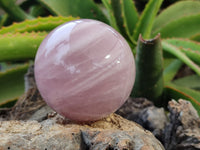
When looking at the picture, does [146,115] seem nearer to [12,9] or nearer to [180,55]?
[180,55]

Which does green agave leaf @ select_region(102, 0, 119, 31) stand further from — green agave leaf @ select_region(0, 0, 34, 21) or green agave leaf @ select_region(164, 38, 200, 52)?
green agave leaf @ select_region(0, 0, 34, 21)

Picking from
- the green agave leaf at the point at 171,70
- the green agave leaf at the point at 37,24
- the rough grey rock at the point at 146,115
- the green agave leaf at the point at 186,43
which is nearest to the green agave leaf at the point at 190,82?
the green agave leaf at the point at 171,70

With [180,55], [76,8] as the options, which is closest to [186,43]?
[180,55]

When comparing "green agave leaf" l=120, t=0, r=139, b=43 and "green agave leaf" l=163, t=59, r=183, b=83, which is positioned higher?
"green agave leaf" l=120, t=0, r=139, b=43

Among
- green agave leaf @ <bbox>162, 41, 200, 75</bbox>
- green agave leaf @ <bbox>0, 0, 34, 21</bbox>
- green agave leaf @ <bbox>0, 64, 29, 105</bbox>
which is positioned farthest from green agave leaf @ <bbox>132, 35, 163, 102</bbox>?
green agave leaf @ <bbox>0, 0, 34, 21</bbox>

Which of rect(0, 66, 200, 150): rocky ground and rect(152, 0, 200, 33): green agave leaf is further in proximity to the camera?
rect(152, 0, 200, 33): green agave leaf

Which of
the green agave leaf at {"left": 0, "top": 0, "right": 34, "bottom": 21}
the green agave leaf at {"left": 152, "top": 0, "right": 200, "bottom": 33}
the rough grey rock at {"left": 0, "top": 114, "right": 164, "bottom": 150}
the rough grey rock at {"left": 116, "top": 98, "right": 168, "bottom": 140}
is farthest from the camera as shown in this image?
the green agave leaf at {"left": 152, "top": 0, "right": 200, "bottom": 33}

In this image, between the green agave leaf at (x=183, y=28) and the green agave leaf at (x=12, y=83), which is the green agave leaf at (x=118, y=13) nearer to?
the green agave leaf at (x=183, y=28)
